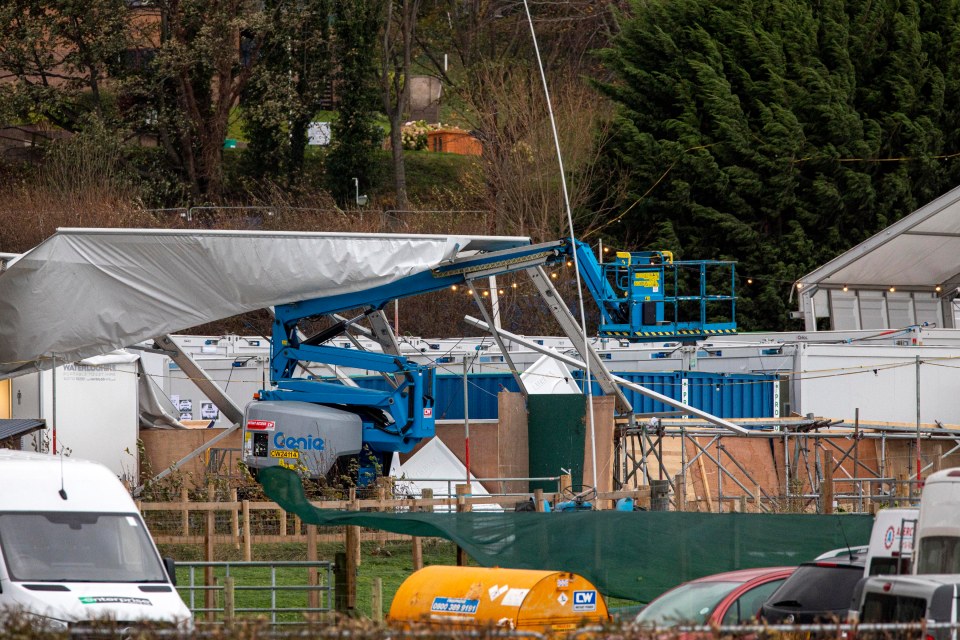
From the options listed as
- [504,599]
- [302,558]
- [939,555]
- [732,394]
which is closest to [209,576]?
Result: [504,599]

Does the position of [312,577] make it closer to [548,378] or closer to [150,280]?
[150,280]

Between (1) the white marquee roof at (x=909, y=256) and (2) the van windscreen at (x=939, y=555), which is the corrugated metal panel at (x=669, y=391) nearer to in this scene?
(1) the white marquee roof at (x=909, y=256)

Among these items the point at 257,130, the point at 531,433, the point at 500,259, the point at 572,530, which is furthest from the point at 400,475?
the point at 257,130

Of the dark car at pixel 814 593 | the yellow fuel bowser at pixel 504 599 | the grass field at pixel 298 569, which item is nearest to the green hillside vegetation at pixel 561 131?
the grass field at pixel 298 569

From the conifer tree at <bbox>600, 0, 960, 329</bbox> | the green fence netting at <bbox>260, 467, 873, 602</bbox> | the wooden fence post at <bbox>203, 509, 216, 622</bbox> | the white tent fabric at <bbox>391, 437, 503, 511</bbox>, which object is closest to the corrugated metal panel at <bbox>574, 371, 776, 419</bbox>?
the white tent fabric at <bbox>391, 437, 503, 511</bbox>

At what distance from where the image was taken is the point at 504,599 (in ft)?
41.0

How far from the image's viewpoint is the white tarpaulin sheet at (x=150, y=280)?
23.0 m

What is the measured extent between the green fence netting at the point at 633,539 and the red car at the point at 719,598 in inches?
48.8

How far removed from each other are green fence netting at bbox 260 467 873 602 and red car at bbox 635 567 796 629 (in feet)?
4.06

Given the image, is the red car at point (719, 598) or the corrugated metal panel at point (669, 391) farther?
the corrugated metal panel at point (669, 391)

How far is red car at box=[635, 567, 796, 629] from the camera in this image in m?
12.2

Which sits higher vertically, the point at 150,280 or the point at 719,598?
the point at 150,280

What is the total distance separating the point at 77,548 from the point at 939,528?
778 cm

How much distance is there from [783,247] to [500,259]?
31.5 meters
